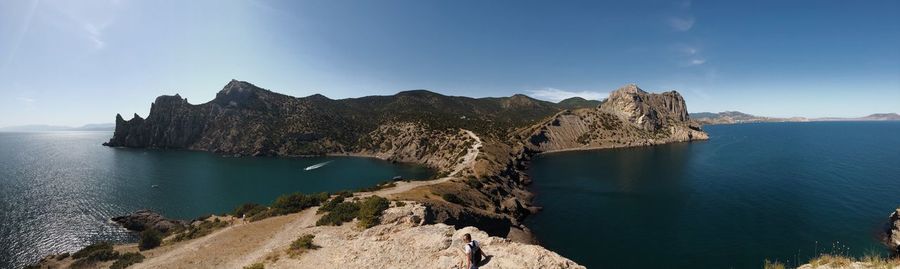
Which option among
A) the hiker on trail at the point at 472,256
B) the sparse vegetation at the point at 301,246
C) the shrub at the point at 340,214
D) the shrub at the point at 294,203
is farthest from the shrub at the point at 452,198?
the hiker on trail at the point at 472,256

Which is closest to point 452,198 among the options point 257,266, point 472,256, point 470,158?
point 257,266

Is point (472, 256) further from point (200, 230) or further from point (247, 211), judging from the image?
point (247, 211)

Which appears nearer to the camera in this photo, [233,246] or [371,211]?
[233,246]

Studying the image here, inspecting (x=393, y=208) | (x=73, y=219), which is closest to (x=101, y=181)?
(x=73, y=219)

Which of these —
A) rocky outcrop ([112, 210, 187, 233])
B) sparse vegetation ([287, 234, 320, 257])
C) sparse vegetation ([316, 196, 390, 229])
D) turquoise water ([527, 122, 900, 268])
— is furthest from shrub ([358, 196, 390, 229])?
rocky outcrop ([112, 210, 187, 233])

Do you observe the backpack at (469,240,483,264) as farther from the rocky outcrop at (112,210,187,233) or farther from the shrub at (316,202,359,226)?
the rocky outcrop at (112,210,187,233)

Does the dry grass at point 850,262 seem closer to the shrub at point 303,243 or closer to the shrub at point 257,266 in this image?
the shrub at point 303,243
